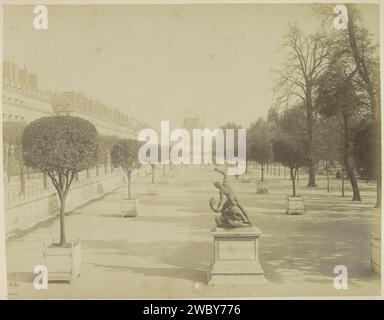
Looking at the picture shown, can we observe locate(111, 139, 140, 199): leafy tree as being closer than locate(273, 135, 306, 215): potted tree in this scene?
Yes

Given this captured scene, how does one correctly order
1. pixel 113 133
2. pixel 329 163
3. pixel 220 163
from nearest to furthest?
1. pixel 220 163
2. pixel 113 133
3. pixel 329 163

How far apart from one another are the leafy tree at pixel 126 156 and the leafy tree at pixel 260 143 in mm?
2239

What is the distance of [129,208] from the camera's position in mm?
9898

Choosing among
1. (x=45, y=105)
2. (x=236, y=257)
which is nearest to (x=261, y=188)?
(x=236, y=257)

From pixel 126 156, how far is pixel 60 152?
3.36 metres

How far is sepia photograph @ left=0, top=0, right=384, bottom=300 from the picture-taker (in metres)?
7.87

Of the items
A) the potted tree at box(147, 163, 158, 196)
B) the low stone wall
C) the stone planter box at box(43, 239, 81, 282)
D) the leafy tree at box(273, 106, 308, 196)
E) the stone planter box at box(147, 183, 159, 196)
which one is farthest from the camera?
the leafy tree at box(273, 106, 308, 196)

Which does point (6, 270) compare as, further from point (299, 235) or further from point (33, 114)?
point (299, 235)

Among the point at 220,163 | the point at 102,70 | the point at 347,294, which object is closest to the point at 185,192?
the point at 220,163

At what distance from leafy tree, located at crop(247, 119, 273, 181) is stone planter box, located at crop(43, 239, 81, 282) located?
3560mm

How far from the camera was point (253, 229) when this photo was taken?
7.72 metres

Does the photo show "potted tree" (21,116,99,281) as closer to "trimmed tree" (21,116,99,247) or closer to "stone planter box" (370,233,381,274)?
"trimmed tree" (21,116,99,247)

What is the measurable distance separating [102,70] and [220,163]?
2490 mm

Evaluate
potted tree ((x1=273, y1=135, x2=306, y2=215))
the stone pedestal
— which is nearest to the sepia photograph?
the stone pedestal
